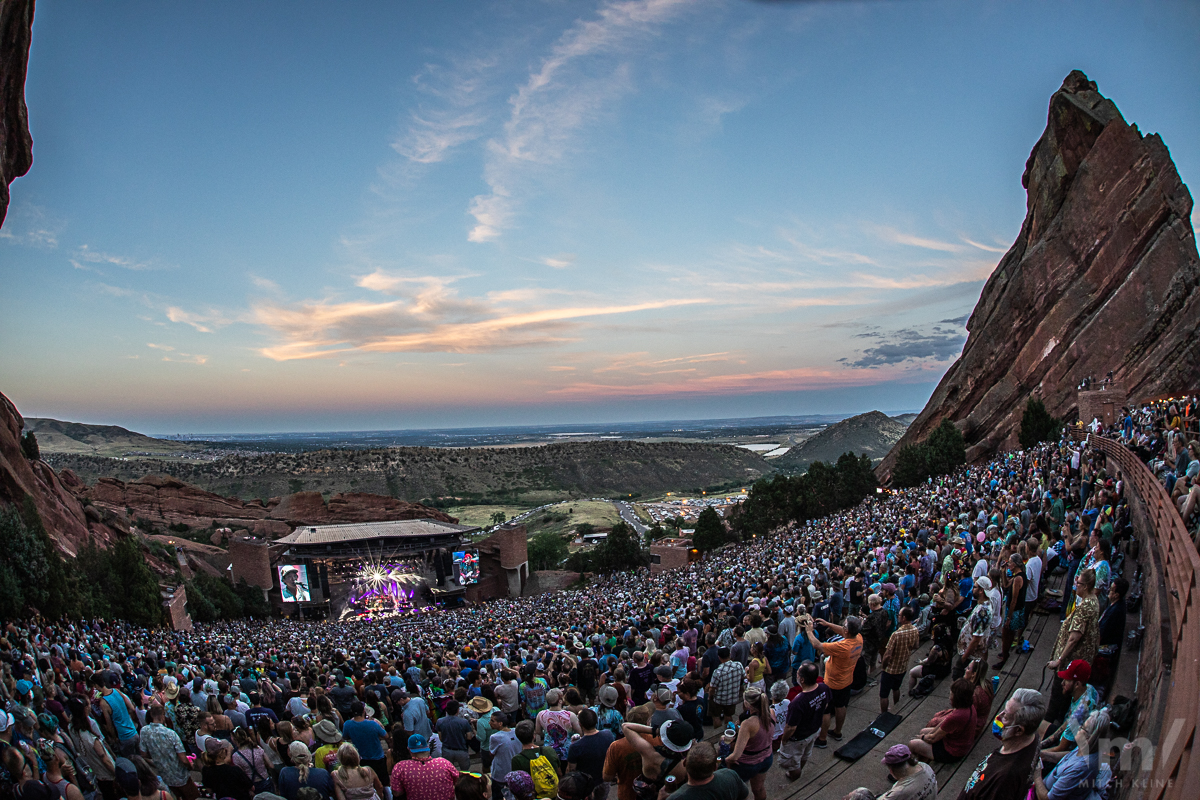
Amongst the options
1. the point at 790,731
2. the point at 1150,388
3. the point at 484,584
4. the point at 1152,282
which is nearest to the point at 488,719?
the point at 790,731

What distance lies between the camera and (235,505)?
198 feet

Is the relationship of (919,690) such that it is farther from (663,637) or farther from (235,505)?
(235,505)

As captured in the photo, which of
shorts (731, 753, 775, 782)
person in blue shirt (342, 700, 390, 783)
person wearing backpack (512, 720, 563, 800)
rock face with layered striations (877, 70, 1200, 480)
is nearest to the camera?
person wearing backpack (512, 720, 563, 800)

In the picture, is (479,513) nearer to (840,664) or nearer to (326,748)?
(326,748)

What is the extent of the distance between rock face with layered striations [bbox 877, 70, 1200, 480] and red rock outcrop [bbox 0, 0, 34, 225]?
60.5 metres

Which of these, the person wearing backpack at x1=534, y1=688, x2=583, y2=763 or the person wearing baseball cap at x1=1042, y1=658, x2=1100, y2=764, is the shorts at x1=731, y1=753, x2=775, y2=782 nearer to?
the person wearing backpack at x1=534, y1=688, x2=583, y2=763

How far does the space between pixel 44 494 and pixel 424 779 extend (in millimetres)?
36027

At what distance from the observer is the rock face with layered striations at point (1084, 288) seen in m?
41.1

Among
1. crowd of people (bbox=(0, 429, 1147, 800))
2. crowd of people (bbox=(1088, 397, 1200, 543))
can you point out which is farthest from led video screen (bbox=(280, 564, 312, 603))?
crowd of people (bbox=(1088, 397, 1200, 543))

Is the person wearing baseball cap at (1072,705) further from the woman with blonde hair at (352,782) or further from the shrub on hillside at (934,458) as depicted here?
the shrub on hillside at (934,458)

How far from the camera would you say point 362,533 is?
4647 centimetres

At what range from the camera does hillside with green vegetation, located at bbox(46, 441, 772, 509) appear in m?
120

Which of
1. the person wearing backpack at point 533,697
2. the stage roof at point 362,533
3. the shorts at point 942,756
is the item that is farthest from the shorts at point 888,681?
the stage roof at point 362,533

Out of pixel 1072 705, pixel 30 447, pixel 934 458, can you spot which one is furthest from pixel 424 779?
pixel 934 458
